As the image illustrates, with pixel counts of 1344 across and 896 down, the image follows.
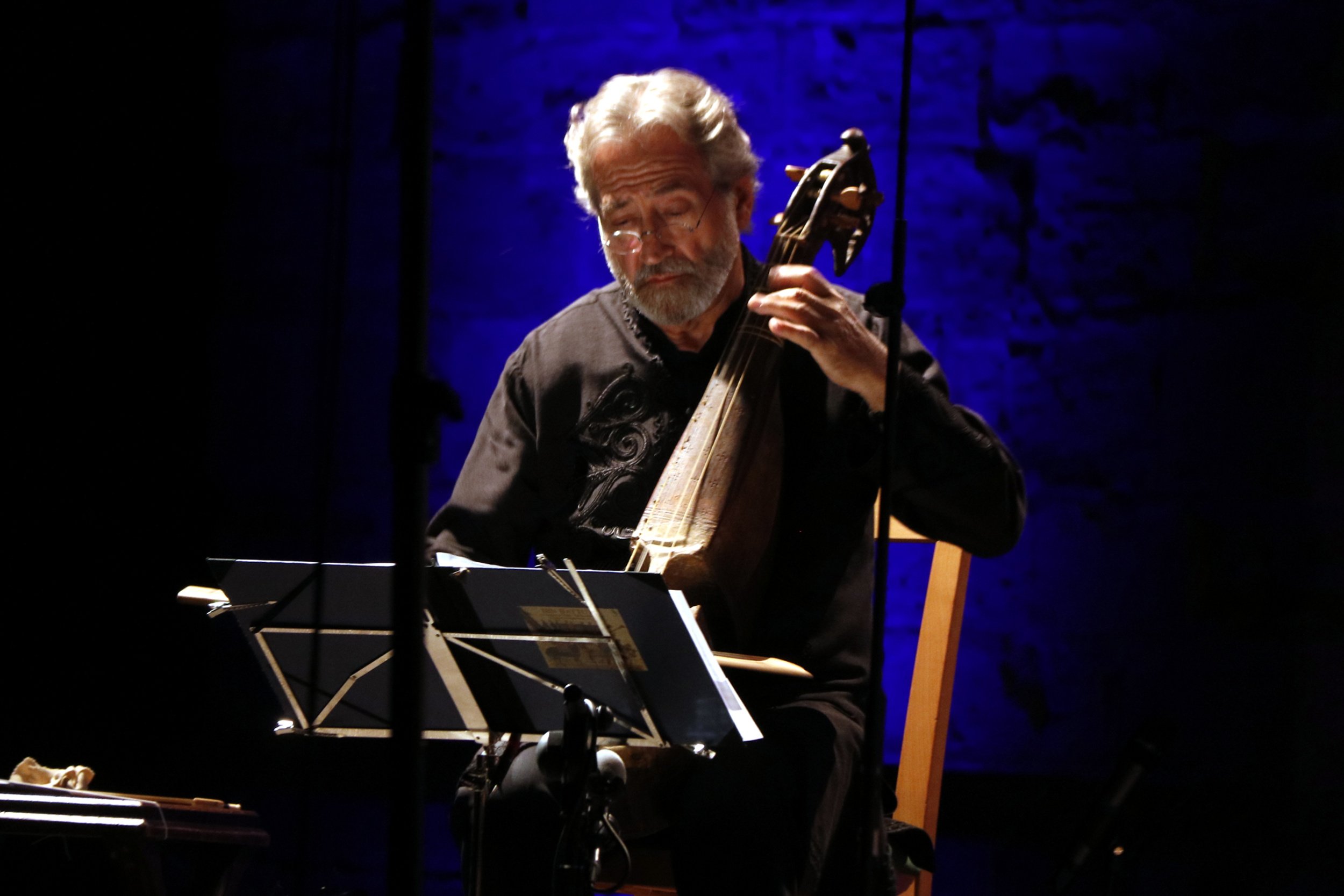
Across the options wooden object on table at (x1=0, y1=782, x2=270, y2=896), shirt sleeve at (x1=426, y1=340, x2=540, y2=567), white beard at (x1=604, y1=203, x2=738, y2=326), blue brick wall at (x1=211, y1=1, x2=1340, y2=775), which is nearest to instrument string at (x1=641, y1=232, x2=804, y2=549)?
white beard at (x1=604, y1=203, x2=738, y2=326)

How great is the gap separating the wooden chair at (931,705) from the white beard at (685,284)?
1.42 ft

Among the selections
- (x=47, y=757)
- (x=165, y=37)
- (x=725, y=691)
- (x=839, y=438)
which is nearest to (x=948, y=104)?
(x=839, y=438)

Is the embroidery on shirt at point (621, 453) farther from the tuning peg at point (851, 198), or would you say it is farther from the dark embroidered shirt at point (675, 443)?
the tuning peg at point (851, 198)

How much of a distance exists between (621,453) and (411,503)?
99 cm

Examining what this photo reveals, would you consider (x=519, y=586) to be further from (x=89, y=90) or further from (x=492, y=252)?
(x=89, y=90)

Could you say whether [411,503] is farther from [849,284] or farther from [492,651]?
[849,284]

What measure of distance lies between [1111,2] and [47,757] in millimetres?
2349

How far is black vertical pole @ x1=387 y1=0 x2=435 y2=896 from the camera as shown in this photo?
963 millimetres

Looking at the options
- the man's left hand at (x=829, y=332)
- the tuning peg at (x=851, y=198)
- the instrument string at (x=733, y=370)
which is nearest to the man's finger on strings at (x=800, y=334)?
the man's left hand at (x=829, y=332)

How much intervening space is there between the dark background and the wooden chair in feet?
1.00

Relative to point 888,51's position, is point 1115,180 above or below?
below

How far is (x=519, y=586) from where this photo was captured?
1389mm

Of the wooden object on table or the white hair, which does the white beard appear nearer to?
the white hair

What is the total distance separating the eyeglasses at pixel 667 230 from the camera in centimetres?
196
